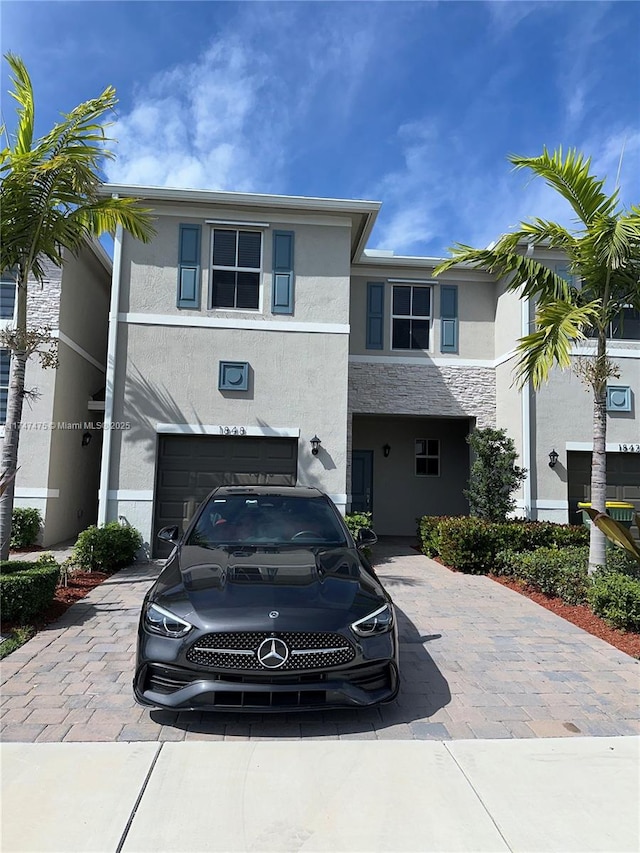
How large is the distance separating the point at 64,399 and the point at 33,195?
516cm

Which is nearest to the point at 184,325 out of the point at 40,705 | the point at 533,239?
the point at 533,239

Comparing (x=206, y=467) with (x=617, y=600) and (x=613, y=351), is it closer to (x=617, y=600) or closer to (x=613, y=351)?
(x=617, y=600)

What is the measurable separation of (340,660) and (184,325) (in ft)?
26.6

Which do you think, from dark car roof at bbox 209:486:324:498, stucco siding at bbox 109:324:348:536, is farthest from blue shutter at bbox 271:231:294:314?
dark car roof at bbox 209:486:324:498

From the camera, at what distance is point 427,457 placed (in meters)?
14.1

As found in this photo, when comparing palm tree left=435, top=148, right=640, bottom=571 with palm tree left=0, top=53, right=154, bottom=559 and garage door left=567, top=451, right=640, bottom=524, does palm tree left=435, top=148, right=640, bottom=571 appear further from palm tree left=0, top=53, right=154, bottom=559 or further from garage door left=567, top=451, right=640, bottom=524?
palm tree left=0, top=53, right=154, bottom=559

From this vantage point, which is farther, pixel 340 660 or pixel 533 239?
pixel 533 239

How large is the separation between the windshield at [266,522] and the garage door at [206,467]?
4747mm

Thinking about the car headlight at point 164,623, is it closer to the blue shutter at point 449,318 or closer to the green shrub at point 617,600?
the green shrub at point 617,600

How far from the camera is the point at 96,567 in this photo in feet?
28.5

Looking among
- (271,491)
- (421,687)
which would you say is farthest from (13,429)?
(421,687)

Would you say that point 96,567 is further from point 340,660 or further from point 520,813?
point 520,813

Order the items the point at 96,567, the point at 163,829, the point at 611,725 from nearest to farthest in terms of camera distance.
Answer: the point at 163,829, the point at 611,725, the point at 96,567

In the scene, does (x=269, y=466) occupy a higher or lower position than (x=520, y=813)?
higher
